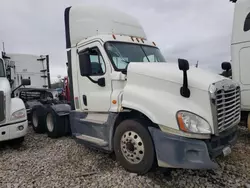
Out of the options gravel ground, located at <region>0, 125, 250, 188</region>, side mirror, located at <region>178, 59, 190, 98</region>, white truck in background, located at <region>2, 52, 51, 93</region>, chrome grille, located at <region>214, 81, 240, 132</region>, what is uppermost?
white truck in background, located at <region>2, 52, 51, 93</region>

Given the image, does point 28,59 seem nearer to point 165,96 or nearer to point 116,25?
point 116,25

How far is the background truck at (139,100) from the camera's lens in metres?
3.39

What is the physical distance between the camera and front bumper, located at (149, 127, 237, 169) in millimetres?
3348

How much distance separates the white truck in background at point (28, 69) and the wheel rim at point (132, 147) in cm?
897

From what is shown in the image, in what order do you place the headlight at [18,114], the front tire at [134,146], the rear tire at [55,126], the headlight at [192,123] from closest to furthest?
the headlight at [192,123]
the front tire at [134,146]
the headlight at [18,114]
the rear tire at [55,126]

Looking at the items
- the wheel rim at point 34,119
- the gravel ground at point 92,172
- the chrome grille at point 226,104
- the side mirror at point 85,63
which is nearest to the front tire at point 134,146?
the gravel ground at point 92,172

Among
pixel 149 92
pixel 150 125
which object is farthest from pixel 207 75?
pixel 150 125

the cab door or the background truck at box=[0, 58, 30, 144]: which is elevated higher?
the cab door

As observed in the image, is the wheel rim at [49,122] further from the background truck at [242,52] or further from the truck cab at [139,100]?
the background truck at [242,52]

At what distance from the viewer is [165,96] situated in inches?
144

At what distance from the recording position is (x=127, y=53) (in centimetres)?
477

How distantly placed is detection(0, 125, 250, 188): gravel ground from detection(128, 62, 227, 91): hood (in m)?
1.62

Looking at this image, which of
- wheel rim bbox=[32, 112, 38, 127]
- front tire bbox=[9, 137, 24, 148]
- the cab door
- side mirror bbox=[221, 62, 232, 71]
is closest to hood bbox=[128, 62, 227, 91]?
the cab door

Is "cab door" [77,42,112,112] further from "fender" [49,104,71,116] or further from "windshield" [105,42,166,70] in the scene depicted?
"fender" [49,104,71,116]
